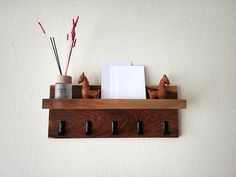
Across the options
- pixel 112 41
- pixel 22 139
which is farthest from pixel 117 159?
pixel 112 41

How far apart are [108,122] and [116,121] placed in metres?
0.04

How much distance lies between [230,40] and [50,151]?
1106 mm

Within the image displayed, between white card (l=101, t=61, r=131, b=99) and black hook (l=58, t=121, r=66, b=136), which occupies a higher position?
white card (l=101, t=61, r=131, b=99)

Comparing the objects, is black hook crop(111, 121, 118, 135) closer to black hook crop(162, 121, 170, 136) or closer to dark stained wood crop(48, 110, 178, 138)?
dark stained wood crop(48, 110, 178, 138)

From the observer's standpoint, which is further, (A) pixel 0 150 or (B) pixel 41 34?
(B) pixel 41 34

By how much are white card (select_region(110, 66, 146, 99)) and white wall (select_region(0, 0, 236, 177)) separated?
6 centimetres

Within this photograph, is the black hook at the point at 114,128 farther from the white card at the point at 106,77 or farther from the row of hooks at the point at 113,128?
the white card at the point at 106,77

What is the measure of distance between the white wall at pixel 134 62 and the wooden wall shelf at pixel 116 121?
5 cm

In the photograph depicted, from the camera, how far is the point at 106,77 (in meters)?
1.00

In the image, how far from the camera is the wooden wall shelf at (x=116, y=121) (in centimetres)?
95

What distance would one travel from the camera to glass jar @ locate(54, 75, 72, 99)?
91 centimetres

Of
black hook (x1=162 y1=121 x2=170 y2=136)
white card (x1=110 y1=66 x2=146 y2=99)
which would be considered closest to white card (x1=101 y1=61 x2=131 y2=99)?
white card (x1=110 y1=66 x2=146 y2=99)

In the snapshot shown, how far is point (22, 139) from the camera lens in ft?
3.18

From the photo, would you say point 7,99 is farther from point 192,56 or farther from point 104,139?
point 192,56
